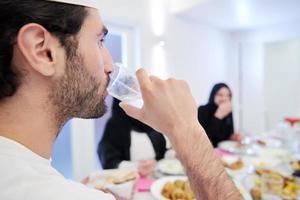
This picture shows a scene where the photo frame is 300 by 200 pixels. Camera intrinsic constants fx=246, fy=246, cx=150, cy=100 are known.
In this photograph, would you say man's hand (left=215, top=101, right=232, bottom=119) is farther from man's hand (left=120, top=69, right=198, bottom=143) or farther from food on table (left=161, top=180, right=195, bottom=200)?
man's hand (left=120, top=69, right=198, bottom=143)

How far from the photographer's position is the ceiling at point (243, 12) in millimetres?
2467

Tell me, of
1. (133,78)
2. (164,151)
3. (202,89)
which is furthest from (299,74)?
(133,78)

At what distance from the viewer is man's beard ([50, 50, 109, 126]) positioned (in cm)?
46

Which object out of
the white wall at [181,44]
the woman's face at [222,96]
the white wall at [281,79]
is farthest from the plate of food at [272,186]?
the white wall at [281,79]

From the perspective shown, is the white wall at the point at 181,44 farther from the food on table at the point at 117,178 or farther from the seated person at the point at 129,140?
the food on table at the point at 117,178

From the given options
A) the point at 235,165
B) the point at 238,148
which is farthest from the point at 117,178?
the point at 238,148

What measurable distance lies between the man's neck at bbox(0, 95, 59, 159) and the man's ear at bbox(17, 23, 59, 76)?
2.5 inches

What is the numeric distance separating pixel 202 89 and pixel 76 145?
75.4 inches

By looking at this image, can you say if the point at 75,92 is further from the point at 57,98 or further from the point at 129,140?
the point at 129,140

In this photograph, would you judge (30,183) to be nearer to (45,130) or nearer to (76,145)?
(45,130)

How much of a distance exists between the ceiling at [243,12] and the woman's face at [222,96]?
89 cm

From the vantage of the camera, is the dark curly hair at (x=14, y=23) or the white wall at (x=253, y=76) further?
the white wall at (x=253, y=76)

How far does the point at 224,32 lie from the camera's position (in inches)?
144

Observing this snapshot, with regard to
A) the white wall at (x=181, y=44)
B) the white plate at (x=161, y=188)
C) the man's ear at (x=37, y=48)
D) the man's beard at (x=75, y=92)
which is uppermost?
the white wall at (x=181, y=44)
